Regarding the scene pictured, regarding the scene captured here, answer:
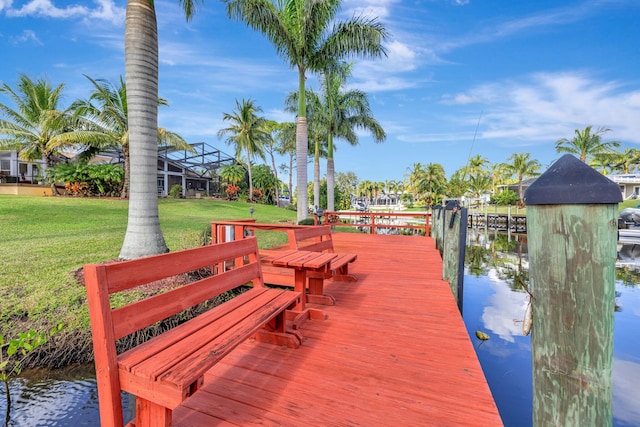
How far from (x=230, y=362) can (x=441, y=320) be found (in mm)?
2293

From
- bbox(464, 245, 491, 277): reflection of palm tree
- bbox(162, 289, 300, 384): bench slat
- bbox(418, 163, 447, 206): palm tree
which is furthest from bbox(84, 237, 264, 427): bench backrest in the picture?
bbox(418, 163, 447, 206): palm tree

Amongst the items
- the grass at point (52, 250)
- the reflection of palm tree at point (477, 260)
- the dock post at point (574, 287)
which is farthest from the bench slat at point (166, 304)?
the reflection of palm tree at point (477, 260)

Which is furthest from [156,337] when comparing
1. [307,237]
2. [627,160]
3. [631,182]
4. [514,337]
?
[627,160]

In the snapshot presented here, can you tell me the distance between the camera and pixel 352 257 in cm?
464

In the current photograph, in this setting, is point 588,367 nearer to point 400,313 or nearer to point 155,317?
point 155,317

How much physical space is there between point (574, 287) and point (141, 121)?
6.44 m

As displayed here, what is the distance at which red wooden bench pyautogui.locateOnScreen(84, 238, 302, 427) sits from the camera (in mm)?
1487

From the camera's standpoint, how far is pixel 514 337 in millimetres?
6398

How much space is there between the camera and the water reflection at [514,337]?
4258 millimetres

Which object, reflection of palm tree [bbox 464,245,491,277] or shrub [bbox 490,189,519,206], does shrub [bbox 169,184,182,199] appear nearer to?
reflection of palm tree [bbox 464,245,491,277]

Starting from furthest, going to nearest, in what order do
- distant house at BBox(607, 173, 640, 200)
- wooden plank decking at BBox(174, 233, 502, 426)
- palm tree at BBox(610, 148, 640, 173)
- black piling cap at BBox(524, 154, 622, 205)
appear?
palm tree at BBox(610, 148, 640, 173)
distant house at BBox(607, 173, 640, 200)
wooden plank decking at BBox(174, 233, 502, 426)
black piling cap at BBox(524, 154, 622, 205)

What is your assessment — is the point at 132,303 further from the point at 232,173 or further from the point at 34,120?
the point at 232,173

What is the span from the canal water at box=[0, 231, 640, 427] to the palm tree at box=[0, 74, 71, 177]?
21.8 metres

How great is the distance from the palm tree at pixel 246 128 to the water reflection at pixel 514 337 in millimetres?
25618
